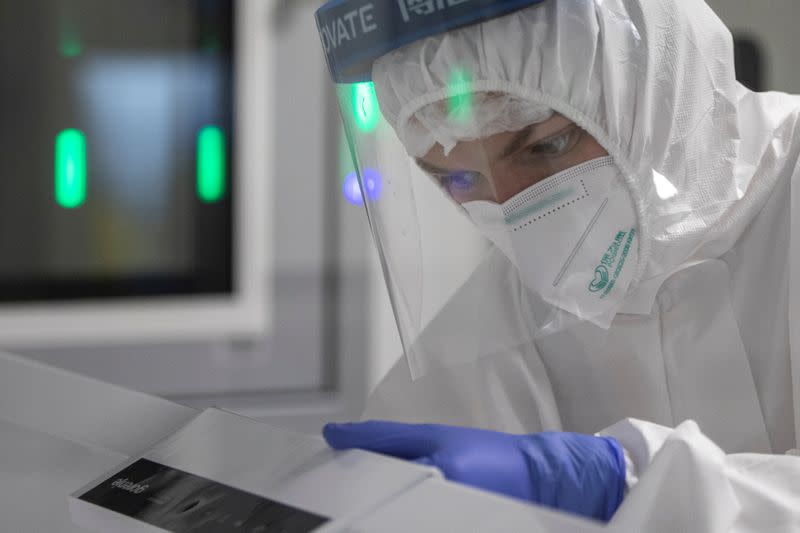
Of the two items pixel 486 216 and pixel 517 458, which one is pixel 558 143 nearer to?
pixel 486 216

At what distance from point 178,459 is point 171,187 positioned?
141 centimetres

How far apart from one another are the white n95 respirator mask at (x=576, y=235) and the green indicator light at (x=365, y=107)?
4.9 inches

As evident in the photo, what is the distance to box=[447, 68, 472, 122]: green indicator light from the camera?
0.79m

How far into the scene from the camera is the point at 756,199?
0.89 meters

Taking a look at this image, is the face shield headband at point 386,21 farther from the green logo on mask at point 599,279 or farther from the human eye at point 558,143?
the green logo on mask at point 599,279

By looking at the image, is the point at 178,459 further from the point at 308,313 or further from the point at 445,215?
the point at 308,313

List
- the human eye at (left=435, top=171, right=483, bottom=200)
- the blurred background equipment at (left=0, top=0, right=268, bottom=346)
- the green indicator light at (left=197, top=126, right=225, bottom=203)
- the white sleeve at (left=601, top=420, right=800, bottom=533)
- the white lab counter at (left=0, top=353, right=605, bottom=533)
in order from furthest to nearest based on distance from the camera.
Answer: the green indicator light at (left=197, top=126, right=225, bottom=203) → the blurred background equipment at (left=0, top=0, right=268, bottom=346) → the human eye at (left=435, top=171, right=483, bottom=200) → the white sleeve at (left=601, top=420, right=800, bottom=533) → the white lab counter at (left=0, top=353, right=605, bottom=533)

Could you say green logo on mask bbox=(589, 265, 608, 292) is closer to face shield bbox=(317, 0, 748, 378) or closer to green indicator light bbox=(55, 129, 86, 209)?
face shield bbox=(317, 0, 748, 378)

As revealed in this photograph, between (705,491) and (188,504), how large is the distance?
322mm

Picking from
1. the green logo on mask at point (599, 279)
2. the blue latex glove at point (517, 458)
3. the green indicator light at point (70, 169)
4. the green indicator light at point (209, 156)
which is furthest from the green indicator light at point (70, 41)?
the blue latex glove at point (517, 458)

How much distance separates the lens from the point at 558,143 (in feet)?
2.75

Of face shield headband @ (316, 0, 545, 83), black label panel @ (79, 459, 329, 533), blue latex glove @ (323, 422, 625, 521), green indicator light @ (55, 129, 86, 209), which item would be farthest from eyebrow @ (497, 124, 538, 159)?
green indicator light @ (55, 129, 86, 209)

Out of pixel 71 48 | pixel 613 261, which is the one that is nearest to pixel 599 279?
pixel 613 261

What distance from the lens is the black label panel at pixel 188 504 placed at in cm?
48
